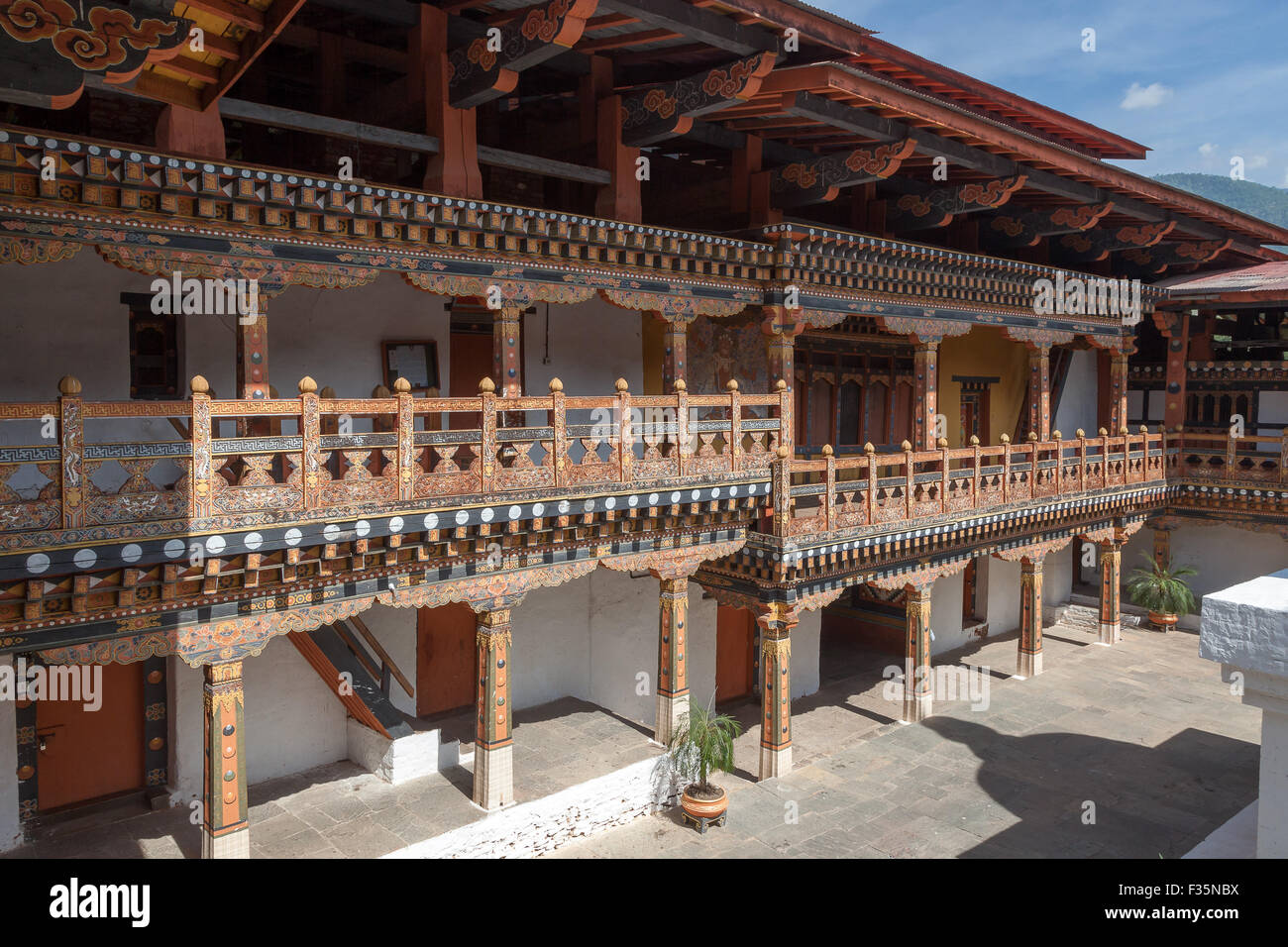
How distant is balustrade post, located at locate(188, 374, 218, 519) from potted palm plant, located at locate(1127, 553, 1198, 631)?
65.3 feet

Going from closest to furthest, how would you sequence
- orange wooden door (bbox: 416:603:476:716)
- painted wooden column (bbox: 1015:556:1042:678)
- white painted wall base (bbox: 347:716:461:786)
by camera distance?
1. white painted wall base (bbox: 347:716:461:786)
2. orange wooden door (bbox: 416:603:476:716)
3. painted wooden column (bbox: 1015:556:1042:678)

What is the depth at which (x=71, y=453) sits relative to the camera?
6.62 meters

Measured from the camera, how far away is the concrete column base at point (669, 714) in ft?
38.2

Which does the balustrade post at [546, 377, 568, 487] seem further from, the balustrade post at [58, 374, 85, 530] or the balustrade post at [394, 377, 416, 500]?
the balustrade post at [58, 374, 85, 530]

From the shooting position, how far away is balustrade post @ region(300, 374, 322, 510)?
7.71 metres

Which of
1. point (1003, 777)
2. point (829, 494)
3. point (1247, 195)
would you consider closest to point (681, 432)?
point (829, 494)

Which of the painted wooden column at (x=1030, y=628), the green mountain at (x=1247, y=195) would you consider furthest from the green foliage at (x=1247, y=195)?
the painted wooden column at (x=1030, y=628)

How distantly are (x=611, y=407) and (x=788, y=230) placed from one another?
3.68 meters

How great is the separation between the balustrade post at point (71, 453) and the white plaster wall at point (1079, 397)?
19.2m

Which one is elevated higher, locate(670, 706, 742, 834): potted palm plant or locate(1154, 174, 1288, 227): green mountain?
locate(1154, 174, 1288, 227): green mountain

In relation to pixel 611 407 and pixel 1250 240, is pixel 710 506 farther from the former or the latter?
pixel 1250 240

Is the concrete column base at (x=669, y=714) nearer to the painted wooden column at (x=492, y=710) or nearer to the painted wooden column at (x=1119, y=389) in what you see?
the painted wooden column at (x=492, y=710)

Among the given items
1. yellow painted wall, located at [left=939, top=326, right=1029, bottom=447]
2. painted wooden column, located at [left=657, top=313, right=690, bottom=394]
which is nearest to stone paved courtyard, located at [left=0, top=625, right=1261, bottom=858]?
painted wooden column, located at [left=657, top=313, right=690, bottom=394]

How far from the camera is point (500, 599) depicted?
31.8 feet
